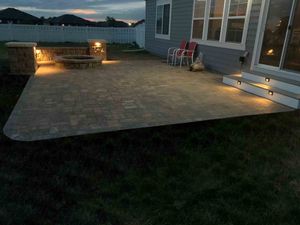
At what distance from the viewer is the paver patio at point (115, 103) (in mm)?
3266

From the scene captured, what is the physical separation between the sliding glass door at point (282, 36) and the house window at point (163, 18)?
5796mm

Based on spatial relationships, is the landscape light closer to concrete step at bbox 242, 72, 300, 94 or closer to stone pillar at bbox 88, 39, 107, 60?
stone pillar at bbox 88, 39, 107, 60

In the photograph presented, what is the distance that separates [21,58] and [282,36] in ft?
21.3

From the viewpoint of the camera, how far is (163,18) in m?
11.1

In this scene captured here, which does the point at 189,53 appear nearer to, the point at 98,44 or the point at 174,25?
the point at 174,25

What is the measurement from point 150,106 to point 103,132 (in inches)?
51.1

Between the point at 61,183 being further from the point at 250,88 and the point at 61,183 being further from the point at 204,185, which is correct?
the point at 250,88

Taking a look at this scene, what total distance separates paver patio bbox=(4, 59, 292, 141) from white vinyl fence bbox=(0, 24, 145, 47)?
35.0 ft

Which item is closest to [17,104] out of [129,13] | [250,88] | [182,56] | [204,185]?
[204,185]

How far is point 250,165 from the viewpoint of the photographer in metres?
2.46

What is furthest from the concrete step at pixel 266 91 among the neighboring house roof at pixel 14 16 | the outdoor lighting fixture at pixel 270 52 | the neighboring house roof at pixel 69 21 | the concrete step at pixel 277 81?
the neighboring house roof at pixel 14 16

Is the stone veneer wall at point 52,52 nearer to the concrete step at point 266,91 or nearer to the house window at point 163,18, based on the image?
the house window at point 163,18

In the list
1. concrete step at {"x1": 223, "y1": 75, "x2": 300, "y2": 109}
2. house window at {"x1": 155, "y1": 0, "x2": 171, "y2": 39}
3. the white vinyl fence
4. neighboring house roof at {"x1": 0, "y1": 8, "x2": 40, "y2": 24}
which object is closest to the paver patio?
concrete step at {"x1": 223, "y1": 75, "x2": 300, "y2": 109}

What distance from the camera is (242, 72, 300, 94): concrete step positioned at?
4.55 metres
